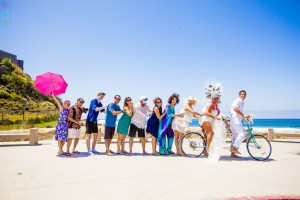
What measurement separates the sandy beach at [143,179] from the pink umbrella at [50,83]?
7.24 feet

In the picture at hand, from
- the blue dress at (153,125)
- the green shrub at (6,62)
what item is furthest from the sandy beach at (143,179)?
the green shrub at (6,62)

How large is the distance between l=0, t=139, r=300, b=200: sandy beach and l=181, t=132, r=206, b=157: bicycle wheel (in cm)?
87

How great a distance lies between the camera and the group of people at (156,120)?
20.6 feet

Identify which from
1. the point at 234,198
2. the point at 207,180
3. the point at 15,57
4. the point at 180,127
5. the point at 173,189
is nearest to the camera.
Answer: the point at 234,198

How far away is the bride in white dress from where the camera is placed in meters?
6.07

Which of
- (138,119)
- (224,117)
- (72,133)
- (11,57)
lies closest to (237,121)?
(224,117)

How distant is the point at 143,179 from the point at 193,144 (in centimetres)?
301

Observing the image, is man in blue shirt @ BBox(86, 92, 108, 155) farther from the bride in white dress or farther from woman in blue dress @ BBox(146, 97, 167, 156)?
the bride in white dress

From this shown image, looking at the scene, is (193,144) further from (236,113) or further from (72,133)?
(72,133)

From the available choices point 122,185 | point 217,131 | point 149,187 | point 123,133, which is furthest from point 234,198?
point 123,133

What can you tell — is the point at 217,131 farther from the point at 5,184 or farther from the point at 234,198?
the point at 5,184

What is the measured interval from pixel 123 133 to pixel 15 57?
78572 mm

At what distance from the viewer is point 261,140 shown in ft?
20.0

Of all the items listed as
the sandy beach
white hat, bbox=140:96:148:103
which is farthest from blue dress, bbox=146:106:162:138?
the sandy beach
